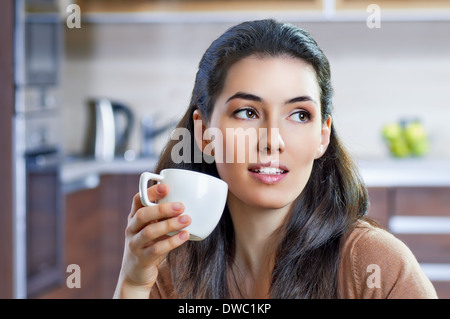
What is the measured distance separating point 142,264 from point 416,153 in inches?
90.9

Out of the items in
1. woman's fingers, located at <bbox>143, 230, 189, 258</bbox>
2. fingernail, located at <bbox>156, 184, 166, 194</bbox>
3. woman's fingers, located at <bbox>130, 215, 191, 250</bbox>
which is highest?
fingernail, located at <bbox>156, 184, 166, 194</bbox>

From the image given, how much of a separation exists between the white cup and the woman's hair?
20 centimetres

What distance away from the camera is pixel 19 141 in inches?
89.9

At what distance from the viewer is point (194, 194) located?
706 millimetres

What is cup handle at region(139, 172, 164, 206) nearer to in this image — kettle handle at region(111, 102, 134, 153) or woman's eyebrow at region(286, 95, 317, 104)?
woman's eyebrow at region(286, 95, 317, 104)

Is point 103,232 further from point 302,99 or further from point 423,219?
point 302,99

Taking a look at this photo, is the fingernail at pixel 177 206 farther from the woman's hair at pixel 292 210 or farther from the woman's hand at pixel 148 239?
the woman's hair at pixel 292 210

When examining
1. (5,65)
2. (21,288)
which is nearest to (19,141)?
(5,65)

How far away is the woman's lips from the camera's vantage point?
79 centimetres

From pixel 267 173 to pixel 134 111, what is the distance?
101 inches

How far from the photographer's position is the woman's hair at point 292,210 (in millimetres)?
867

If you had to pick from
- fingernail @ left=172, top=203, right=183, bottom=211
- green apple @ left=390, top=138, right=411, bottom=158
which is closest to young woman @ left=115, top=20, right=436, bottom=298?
fingernail @ left=172, top=203, right=183, bottom=211

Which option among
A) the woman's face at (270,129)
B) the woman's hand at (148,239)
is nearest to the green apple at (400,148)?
the woman's face at (270,129)
